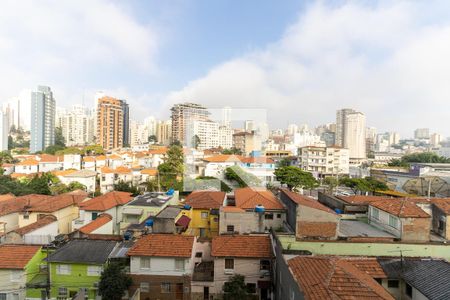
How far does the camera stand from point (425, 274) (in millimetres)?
7992

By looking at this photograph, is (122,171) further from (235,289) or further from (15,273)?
(235,289)

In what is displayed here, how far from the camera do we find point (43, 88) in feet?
192

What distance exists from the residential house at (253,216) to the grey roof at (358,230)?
2.77 metres

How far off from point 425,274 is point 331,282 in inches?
154

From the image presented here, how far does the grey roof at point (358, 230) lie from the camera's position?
1145 centimetres

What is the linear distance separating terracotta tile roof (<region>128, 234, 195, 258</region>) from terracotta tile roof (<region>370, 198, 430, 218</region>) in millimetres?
8228

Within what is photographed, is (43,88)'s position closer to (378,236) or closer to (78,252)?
(78,252)

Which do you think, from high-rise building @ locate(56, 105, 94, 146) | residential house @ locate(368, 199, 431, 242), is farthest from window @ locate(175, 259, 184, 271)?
high-rise building @ locate(56, 105, 94, 146)

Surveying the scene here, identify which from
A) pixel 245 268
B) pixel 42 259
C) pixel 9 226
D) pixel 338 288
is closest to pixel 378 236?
pixel 245 268

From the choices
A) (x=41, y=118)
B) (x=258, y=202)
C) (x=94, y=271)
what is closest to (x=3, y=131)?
(x=41, y=118)

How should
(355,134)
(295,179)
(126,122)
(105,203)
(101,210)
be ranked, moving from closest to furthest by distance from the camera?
(101,210) < (105,203) < (295,179) < (355,134) < (126,122)

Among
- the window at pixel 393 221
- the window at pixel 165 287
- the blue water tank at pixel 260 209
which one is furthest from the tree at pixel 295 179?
the window at pixel 165 287

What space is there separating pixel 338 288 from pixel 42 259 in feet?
34.1

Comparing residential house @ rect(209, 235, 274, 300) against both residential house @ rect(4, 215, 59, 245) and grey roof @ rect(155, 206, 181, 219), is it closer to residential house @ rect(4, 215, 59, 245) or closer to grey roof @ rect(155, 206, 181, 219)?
grey roof @ rect(155, 206, 181, 219)
